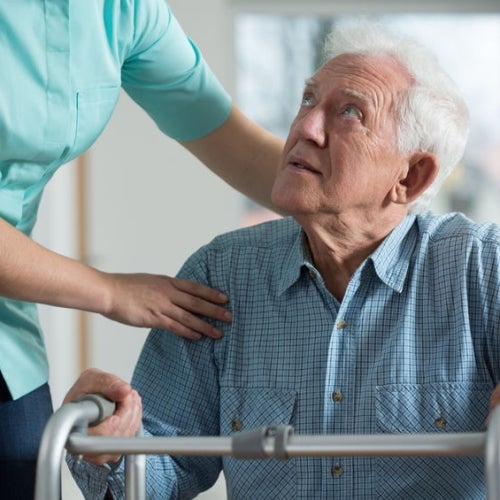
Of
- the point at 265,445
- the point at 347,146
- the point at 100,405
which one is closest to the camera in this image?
the point at 265,445

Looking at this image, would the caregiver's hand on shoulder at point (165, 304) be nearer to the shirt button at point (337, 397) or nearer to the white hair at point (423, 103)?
the shirt button at point (337, 397)

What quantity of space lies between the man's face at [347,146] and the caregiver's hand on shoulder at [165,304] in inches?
8.5

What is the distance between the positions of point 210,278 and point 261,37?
3048 millimetres

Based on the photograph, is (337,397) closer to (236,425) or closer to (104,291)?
(236,425)

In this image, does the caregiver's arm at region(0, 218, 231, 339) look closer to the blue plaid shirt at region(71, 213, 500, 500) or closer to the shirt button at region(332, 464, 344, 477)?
the blue plaid shirt at region(71, 213, 500, 500)

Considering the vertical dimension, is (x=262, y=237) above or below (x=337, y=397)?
above

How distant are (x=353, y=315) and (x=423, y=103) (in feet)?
1.24

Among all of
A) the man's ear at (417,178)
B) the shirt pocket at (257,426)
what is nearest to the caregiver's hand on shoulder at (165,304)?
the shirt pocket at (257,426)

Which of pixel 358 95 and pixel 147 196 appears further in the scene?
pixel 147 196

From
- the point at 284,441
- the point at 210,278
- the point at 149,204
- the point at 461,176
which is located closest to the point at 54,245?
the point at 149,204

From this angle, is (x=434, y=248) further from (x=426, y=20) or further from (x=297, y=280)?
(x=426, y=20)

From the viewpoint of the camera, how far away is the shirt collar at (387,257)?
1.67 meters

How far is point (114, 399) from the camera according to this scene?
136 centimetres

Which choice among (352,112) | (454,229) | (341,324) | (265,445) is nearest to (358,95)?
(352,112)
